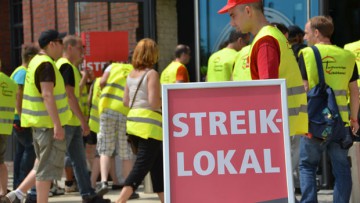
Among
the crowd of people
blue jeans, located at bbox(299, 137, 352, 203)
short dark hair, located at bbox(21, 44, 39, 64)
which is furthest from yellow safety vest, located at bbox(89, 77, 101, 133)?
blue jeans, located at bbox(299, 137, 352, 203)

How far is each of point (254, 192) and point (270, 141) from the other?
301mm

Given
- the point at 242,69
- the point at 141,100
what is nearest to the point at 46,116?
the point at 141,100

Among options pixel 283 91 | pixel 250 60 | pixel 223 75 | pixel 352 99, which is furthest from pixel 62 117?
pixel 283 91

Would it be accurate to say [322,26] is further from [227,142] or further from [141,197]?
[141,197]

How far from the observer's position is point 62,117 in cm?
906

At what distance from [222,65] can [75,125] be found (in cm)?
172

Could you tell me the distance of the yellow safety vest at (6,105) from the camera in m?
10.0

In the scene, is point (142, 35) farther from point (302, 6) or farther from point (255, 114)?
point (255, 114)

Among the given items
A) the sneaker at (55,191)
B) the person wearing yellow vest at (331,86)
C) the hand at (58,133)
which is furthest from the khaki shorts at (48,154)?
the sneaker at (55,191)

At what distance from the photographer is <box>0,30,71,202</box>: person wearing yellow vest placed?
8727 millimetres

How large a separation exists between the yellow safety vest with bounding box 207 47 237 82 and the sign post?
465 cm

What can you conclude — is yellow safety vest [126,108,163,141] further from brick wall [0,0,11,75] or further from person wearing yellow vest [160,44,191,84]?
brick wall [0,0,11,75]

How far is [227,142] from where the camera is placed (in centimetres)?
519

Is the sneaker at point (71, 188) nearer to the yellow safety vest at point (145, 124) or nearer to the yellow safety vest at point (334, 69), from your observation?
the yellow safety vest at point (145, 124)
